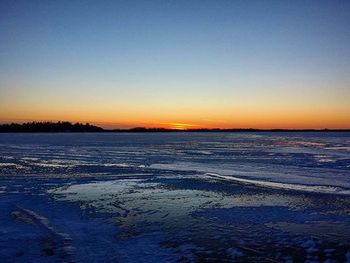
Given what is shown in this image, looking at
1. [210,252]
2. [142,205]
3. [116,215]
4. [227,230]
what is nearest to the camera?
[210,252]

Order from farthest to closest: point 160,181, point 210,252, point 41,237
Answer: point 160,181
point 41,237
point 210,252

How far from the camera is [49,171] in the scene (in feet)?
56.7

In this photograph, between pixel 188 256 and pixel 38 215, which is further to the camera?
pixel 38 215

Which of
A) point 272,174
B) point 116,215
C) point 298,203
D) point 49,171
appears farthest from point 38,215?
point 272,174

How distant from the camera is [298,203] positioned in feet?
33.3

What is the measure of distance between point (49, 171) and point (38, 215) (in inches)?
353

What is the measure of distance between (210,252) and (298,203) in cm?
491

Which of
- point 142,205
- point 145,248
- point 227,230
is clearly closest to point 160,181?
point 142,205

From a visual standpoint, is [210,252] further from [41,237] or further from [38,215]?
[38,215]

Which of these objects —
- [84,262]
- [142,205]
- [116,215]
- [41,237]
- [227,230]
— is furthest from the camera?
[142,205]

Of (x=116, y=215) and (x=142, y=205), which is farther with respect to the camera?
(x=142, y=205)

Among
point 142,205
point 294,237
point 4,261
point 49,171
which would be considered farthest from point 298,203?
point 49,171

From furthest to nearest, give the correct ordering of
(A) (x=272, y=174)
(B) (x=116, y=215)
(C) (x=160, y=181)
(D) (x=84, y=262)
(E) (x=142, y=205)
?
(A) (x=272, y=174), (C) (x=160, y=181), (E) (x=142, y=205), (B) (x=116, y=215), (D) (x=84, y=262)

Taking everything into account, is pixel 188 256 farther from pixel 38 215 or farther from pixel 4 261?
pixel 38 215
